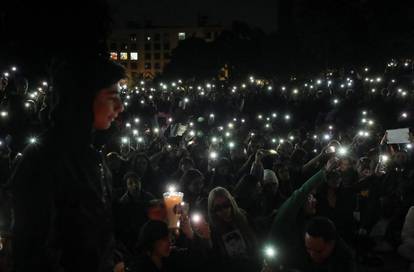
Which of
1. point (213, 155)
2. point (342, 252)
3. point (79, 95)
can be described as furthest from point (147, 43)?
point (79, 95)

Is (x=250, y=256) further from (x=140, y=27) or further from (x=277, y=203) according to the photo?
(x=140, y=27)

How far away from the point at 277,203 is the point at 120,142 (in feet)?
19.3

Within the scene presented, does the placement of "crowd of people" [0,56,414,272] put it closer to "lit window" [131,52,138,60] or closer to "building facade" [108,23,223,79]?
"building facade" [108,23,223,79]

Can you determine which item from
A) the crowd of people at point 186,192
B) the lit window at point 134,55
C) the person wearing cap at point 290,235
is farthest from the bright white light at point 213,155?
the lit window at point 134,55

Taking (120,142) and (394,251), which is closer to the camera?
(394,251)

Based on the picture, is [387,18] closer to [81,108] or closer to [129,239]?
[129,239]

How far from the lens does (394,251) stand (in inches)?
328

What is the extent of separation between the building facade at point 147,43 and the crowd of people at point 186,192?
375 ft

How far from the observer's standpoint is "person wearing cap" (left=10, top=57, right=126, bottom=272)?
193 cm

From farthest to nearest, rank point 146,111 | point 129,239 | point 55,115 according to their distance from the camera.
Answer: point 146,111 < point 129,239 < point 55,115

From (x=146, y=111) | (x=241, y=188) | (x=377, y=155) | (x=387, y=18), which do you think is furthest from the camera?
(x=387, y=18)

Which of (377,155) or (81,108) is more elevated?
(81,108)

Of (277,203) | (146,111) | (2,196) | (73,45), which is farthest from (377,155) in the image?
(146,111)

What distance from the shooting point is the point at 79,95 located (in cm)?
218
